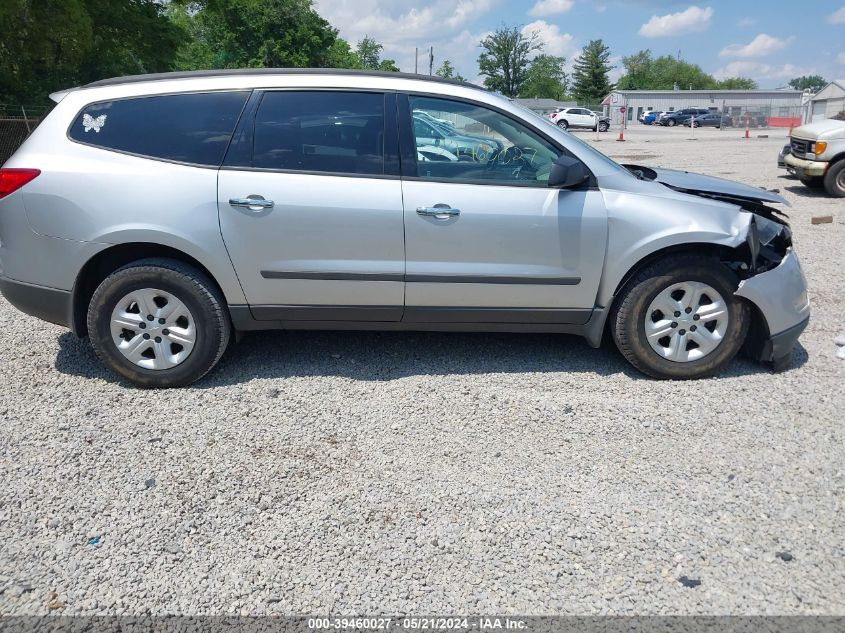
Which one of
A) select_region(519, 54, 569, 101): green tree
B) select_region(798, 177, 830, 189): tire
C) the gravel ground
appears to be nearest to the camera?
the gravel ground

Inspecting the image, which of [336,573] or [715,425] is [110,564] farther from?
[715,425]

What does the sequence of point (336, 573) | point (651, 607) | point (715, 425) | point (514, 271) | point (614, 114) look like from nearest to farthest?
point (651, 607) → point (336, 573) → point (715, 425) → point (514, 271) → point (614, 114)

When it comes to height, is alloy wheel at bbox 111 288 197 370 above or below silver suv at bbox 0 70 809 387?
below

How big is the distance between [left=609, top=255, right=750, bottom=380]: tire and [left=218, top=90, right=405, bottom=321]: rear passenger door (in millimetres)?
1406

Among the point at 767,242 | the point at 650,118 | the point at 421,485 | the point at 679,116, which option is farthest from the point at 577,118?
the point at 421,485

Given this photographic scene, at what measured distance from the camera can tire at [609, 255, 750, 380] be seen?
4125mm

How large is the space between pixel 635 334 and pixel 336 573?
7.90ft

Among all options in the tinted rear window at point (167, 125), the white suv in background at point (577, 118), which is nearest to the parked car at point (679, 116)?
the white suv in background at point (577, 118)

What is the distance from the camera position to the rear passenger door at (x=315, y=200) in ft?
13.0

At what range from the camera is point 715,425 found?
3.76 meters

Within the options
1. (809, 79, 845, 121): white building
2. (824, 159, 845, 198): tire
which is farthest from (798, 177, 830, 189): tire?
(809, 79, 845, 121): white building

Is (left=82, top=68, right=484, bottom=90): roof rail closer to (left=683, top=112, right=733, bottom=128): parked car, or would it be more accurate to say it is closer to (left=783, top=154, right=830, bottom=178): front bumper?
(left=783, top=154, right=830, bottom=178): front bumper

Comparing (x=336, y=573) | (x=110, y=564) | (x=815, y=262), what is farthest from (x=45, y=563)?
(x=815, y=262)

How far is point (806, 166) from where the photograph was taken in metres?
12.1
